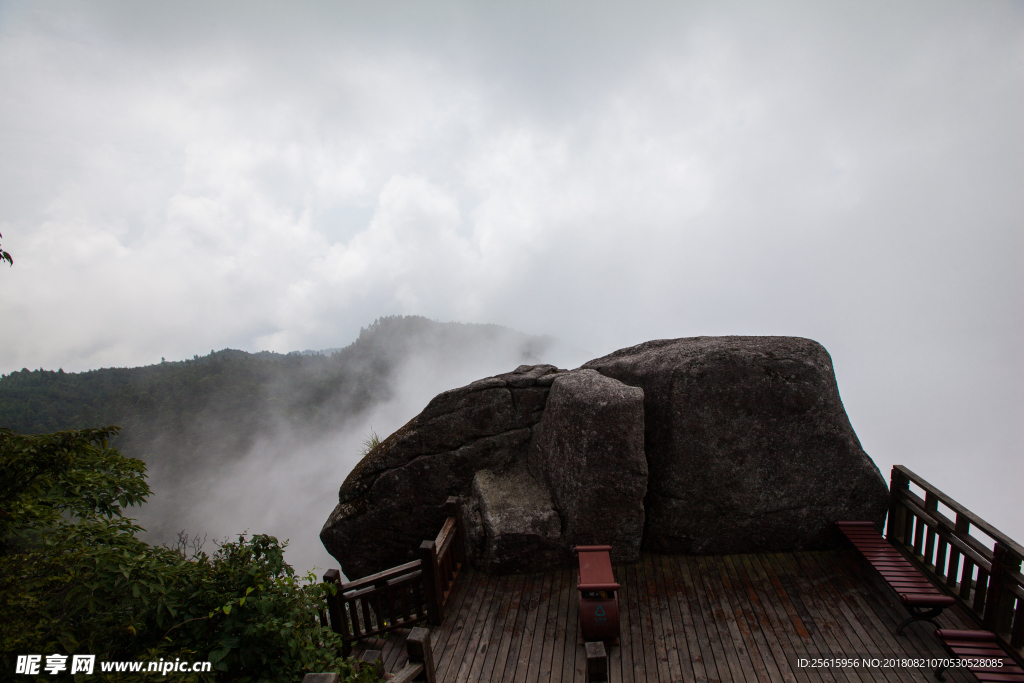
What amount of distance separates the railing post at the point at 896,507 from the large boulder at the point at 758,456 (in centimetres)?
13

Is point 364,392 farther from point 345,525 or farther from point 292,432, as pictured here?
point 345,525

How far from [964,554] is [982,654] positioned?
131cm

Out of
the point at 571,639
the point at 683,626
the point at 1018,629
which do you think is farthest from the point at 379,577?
the point at 1018,629

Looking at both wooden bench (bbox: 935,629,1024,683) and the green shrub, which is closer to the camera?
the green shrub

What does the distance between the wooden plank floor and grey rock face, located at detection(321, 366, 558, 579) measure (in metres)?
1.69

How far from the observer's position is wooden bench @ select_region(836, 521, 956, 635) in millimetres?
5512

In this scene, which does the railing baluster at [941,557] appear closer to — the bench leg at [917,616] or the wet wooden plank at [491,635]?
the bench leg at [917,616]

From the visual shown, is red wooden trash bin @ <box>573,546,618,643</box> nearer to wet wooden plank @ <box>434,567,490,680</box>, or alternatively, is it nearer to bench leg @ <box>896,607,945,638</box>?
wet wooden plank @ <box>434,567,490,680</box>

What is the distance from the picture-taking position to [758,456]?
23.6ft

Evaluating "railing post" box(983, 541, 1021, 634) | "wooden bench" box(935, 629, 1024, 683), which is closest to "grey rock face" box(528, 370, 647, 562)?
"wooden bench" box(935, 629, 1024, 683)

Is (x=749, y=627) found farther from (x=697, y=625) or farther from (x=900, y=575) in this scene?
(x=900, y=575)

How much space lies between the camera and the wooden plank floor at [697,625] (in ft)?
17.8

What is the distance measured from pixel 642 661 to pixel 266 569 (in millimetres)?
4484

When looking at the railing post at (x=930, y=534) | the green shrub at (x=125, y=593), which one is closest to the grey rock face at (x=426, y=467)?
the green shrub at (x=125, y=593)
